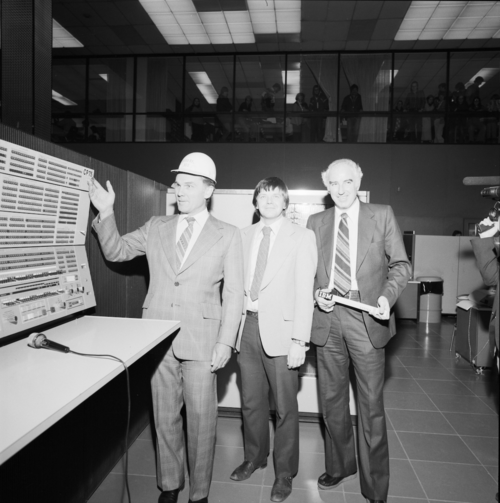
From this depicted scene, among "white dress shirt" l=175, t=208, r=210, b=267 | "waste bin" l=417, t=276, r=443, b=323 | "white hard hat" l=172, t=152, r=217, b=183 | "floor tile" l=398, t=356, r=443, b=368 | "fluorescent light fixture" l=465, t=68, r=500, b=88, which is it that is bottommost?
"floor tile" l=398, t=356, r=443, b=368

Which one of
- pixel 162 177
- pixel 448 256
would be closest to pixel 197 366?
pixel 448 256

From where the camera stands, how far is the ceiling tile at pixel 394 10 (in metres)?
6.06

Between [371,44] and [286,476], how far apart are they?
7.96 m

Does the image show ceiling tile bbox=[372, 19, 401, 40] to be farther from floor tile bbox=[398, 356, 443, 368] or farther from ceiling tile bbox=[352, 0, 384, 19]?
floor tile bbox=[398, 356, 443, 368]

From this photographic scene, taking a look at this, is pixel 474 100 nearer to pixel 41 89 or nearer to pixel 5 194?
pixel 41 89

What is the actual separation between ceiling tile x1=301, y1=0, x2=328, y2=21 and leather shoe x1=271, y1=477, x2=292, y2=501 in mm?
6519

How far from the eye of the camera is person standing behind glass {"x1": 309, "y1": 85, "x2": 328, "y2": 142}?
8031 mm

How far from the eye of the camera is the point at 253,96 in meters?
9.21

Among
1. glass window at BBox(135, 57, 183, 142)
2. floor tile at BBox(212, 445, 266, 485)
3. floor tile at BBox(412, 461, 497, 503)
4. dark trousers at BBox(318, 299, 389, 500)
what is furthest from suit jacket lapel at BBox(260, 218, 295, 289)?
glass window at BBox(135, 57, 183, 142)

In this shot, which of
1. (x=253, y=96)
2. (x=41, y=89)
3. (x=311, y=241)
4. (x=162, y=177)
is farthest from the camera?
(x=253, y=96)

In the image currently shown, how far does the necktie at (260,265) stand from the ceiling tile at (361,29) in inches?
247

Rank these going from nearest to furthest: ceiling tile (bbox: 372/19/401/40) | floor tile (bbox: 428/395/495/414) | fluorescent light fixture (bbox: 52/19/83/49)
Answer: floor tile (bbox: 428/395/495/414)
ceiling tile (bbox: 372/19/401/40)
fluorescent light fixture (bbox: 52/19/83/49)

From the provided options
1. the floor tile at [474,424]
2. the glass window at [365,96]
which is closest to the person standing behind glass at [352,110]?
the glass window at [365,96]

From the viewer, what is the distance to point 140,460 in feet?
7.88
